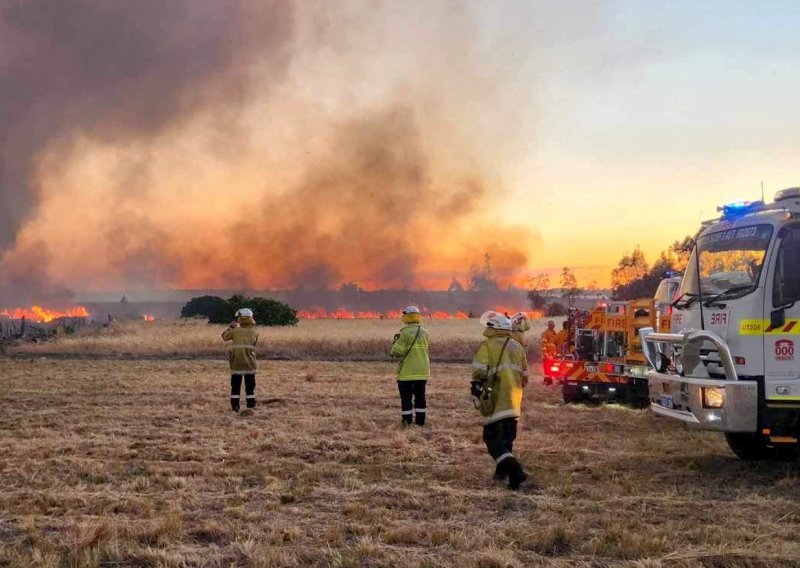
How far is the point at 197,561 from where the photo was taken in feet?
17.0

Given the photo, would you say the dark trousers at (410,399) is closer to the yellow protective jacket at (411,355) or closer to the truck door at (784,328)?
the yellow protective jacket at (411,355)

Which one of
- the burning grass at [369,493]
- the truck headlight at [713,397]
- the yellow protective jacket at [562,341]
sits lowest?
the burning grass at [369,493]

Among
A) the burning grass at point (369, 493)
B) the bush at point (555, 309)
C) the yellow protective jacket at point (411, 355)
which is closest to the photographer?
the burning grass at point (369, 493)

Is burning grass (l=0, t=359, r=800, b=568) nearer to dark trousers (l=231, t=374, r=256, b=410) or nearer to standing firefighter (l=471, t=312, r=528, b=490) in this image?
dark trousers (l=231, t=374, r=256, b=410)

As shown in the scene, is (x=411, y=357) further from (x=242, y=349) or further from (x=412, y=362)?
(x=242, y=349)

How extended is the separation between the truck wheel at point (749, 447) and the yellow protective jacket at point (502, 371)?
2988 mm

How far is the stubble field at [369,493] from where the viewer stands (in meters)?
5.40

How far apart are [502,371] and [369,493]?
1.86m

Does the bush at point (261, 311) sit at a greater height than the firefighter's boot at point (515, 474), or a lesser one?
greater

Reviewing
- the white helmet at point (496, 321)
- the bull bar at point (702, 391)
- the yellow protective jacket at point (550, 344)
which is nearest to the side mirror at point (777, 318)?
the bull bar at point (702, 391)

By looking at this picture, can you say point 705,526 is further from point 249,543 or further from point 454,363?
point 454,363

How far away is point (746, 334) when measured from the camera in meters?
7.57

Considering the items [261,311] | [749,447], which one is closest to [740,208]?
[749,447]

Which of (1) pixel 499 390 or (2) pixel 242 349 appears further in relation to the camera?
(2) pixel 242 349
